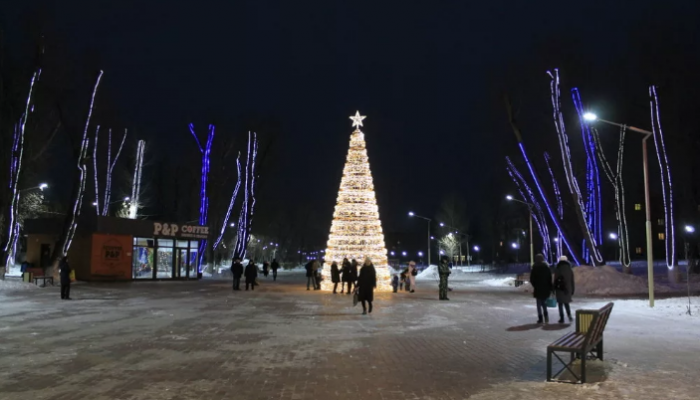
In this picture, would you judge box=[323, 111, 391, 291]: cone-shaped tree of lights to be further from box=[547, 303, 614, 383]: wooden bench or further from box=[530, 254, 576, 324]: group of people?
box=[547, 303, 614, 383]: wooden bench

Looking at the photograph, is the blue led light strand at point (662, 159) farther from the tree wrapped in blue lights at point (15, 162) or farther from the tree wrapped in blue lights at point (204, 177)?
the tree wrapped in blue lights at point (204, 177)

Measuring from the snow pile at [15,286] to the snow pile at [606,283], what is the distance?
25.9m

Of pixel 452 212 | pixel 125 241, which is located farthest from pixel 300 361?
pixel 452 212

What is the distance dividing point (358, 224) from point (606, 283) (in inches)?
475

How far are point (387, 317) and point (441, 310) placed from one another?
9.52 feet

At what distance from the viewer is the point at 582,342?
26.1 ft

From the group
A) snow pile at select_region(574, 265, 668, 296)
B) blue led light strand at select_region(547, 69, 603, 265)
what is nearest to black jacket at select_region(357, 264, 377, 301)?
snow pile at select_region(574, 265, 668, 296)

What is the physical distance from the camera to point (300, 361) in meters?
9.33

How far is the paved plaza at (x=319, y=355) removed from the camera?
7348 millimetres

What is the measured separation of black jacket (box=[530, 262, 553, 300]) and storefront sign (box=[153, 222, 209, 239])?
99.9 feet

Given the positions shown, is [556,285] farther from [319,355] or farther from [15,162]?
[15,162]

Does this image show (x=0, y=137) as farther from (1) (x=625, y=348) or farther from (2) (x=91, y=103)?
(1) (x=625, y=348)

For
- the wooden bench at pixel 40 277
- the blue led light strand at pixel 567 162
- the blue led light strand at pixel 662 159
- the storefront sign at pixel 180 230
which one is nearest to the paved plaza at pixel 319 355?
the wooden bench at pixel 40 277

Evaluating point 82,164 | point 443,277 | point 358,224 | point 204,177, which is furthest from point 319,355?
point 204,177
